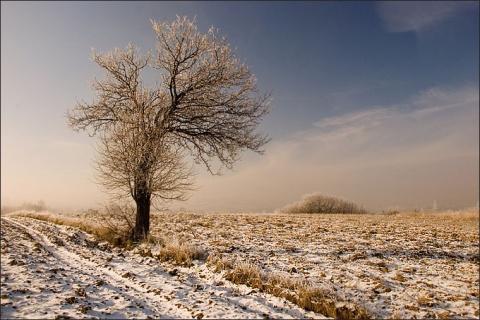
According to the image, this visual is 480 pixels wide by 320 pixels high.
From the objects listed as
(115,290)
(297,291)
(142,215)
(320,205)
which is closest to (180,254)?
(115,290)

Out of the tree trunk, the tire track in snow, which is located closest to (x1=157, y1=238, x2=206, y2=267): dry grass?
the tire track in snow

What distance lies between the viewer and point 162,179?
43.6ft

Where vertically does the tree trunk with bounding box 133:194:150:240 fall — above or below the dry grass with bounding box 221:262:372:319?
above

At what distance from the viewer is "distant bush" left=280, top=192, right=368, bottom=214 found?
34.3m

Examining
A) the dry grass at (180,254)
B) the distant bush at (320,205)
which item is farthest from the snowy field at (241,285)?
the distant bush at (320,205)

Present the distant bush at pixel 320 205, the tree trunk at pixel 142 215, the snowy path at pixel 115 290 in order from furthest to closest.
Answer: the distant bush at pixel 320 205 → the tree trunk at pixel 142 215 → the snowy path at pixel 115 290

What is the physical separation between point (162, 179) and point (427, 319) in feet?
34.9

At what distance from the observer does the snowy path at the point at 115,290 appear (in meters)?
6.42

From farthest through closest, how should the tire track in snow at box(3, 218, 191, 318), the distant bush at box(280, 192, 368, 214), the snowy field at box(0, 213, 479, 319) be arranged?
1. the distant bush at box(280, 192, 368, 214)
2. the tire track in snow at box(3, 218, 191, 318)
3. the snowy field at box(0, 213, 479, 319)

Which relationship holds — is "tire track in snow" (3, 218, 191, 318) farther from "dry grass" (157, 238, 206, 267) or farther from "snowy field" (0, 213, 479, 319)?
"dry grass" (157, 238, 206, 267)

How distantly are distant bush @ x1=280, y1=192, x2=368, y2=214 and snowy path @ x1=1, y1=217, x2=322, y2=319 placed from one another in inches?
1041

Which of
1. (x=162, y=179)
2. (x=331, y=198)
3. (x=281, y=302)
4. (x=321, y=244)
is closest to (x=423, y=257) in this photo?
(x=321, y=244)

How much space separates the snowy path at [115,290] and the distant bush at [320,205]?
26.5 m

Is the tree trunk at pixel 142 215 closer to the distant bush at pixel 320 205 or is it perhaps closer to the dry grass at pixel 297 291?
the dry grass at pixel 297 291
